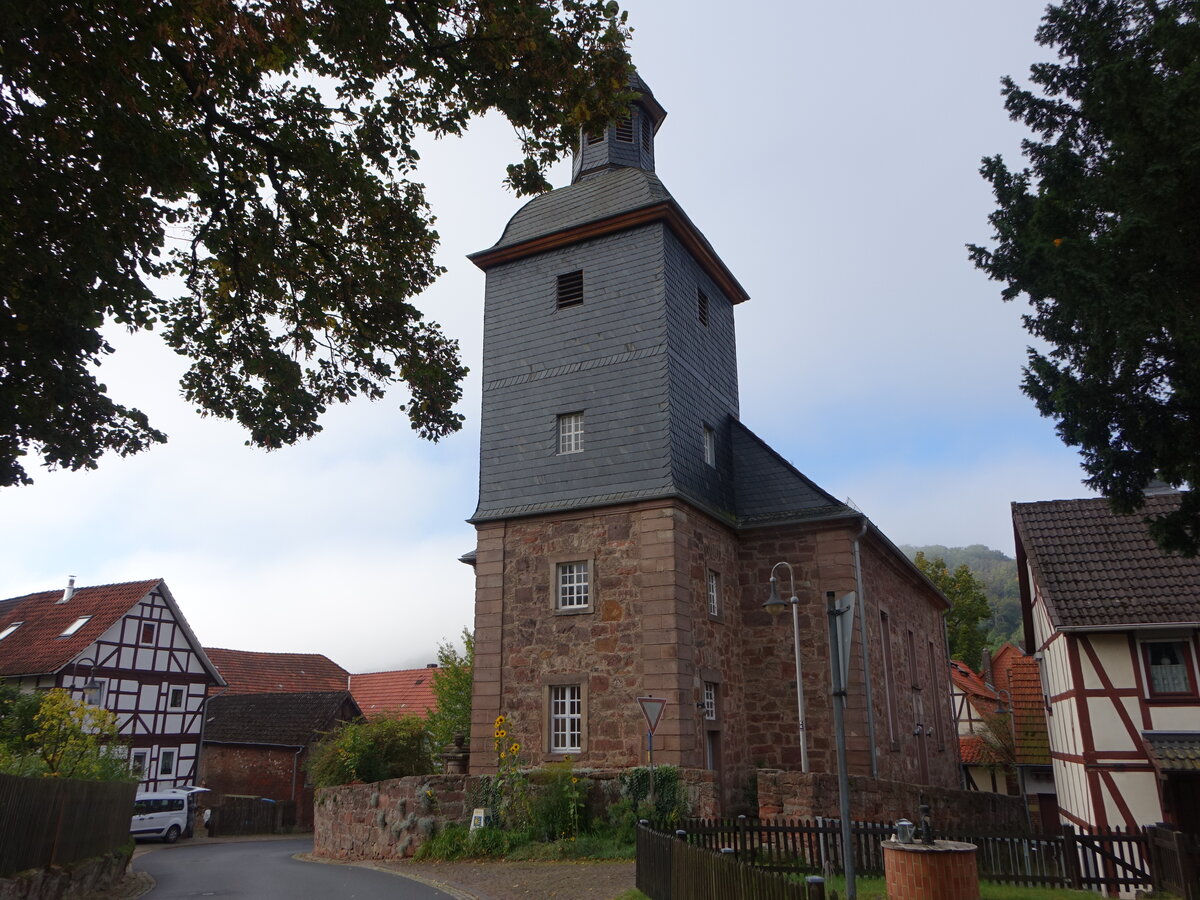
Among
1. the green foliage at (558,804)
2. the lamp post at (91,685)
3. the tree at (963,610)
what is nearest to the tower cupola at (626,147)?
the green foliage at (558,804)

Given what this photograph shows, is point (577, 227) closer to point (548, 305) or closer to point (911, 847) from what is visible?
point (548, 305)

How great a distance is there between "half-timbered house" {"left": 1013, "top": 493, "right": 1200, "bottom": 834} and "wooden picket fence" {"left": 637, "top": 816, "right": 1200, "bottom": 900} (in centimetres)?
276

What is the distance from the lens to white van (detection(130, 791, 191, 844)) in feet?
87.1

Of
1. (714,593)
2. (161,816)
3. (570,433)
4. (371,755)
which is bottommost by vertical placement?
(161,816)

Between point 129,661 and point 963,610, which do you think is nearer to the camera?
point 129,661

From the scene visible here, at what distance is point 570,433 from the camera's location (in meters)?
19.6

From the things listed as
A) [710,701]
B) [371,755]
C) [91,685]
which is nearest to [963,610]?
[710,701]

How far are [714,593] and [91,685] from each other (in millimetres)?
21293

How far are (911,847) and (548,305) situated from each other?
48.7ft

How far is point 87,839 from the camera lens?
1355cm

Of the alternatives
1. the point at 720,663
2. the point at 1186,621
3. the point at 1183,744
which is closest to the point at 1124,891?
the point at 1183,744

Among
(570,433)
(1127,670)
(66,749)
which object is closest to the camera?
(1127,670)

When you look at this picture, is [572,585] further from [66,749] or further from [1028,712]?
[1028,712]

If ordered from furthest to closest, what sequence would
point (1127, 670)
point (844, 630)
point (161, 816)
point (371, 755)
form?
point (161, 816) → point (371, 755) → point (1127, 670) → point (844, 630)
